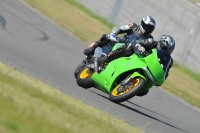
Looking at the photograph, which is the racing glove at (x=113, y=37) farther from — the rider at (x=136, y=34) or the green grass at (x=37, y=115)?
the green grass at (x=37, y=115)

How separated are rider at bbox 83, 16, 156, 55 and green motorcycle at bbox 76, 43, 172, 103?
447mm

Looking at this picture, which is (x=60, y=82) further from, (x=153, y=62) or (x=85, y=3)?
(x=85, y=3)

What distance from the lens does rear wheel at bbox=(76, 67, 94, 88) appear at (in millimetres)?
11367

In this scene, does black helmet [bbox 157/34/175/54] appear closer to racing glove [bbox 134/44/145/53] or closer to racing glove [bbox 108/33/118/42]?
racing glove [bbox 134/44/145/53]

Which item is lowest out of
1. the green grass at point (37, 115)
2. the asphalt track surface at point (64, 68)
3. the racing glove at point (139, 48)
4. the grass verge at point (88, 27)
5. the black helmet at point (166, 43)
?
the grass verge at point (88, 27)

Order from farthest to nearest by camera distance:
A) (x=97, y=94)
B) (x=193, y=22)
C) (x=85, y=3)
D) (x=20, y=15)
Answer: (x=85, y=3) < (x=193, y=22) < (x=20, y=15) < (x=97, y=94)

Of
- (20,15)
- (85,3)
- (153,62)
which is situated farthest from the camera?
(85,3)

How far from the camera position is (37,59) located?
511 inches

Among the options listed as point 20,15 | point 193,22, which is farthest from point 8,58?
point 193,22

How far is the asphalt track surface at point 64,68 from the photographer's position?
34.5ft

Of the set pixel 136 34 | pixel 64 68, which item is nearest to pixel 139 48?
pixel 136 34

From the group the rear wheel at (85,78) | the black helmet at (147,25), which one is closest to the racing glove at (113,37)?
the black helmet at (147,25)

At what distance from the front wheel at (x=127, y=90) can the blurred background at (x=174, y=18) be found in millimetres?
10630

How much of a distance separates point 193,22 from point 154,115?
949cm
